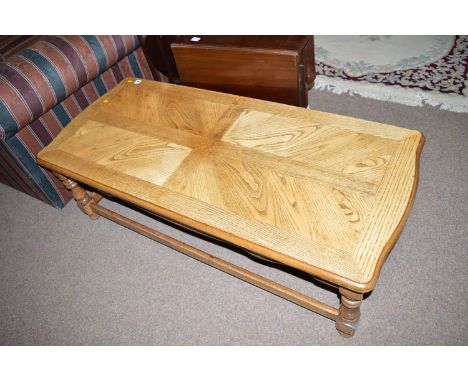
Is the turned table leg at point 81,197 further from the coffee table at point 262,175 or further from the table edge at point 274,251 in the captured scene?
the table edge at point 274,251

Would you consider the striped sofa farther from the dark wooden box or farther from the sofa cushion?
the dark wooden box

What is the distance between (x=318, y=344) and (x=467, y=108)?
181 cm

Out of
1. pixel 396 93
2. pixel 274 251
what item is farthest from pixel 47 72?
pixel 396 93

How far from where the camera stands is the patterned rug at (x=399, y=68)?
2275 millimetres

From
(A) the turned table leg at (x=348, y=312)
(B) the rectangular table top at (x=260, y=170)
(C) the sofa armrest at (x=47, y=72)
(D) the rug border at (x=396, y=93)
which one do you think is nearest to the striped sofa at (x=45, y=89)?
(C) the sofa armrest at (x=47, y=72)

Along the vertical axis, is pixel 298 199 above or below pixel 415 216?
above

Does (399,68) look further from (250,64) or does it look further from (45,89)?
(45,89)

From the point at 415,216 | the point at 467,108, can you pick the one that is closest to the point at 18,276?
the point at 415,216

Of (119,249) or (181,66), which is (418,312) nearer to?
(119,249)

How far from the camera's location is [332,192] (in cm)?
117

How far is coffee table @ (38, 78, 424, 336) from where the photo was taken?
105 centimetres

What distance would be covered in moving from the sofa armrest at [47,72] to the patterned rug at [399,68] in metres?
1.56

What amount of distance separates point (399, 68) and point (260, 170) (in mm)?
1879

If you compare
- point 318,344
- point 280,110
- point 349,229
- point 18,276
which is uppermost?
point 280,110
